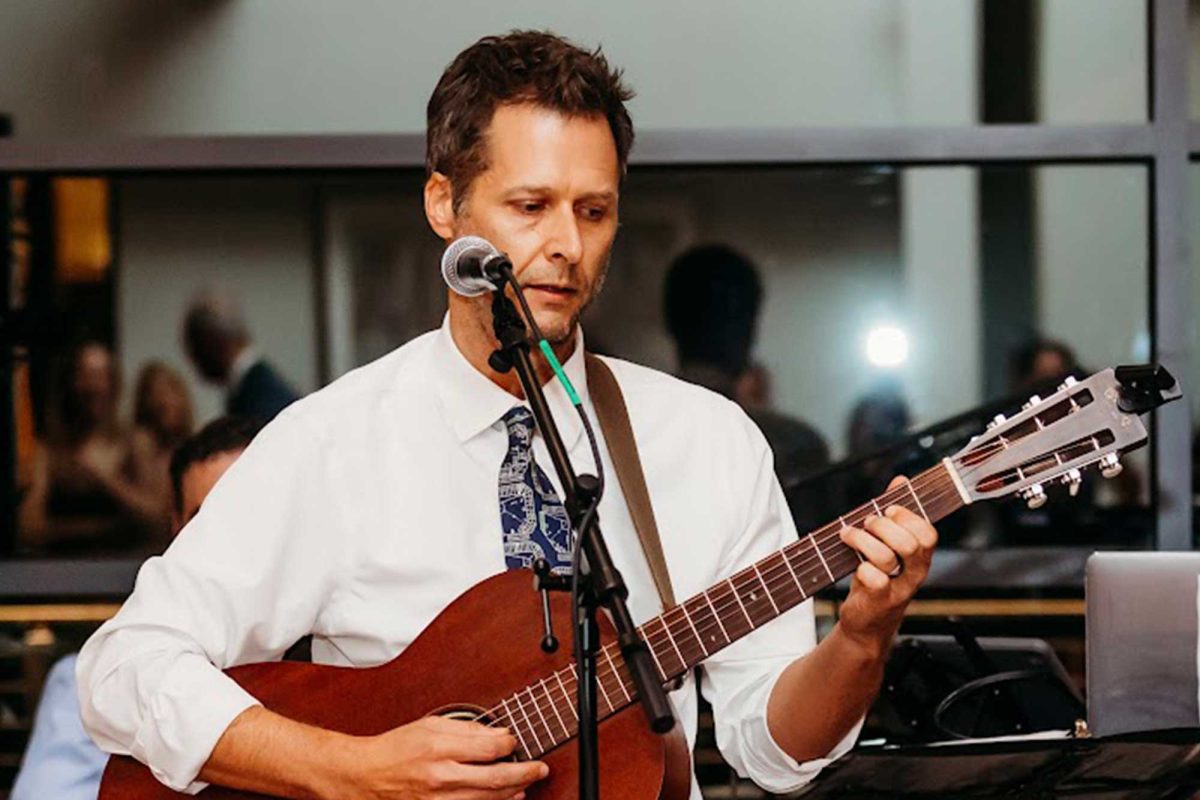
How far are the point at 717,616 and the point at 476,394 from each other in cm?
52

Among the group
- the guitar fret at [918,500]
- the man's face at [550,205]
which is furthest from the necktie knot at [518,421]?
the guitar fret at [918,500]

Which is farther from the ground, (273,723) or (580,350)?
(580,350)

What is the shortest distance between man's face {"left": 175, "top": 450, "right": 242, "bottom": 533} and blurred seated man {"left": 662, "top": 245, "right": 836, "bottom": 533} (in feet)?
3.40

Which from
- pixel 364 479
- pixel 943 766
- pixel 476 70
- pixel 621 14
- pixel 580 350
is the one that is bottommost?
pixel 943 766

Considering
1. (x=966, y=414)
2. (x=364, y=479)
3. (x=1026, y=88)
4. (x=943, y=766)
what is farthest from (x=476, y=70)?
(x=1026, y=88)

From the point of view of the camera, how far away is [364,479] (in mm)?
2643

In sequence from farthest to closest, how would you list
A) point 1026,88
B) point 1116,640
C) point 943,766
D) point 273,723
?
point 1026,88
point 1116,640
point 273,723
point 943,766

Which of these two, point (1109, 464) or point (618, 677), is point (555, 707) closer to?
point (618, 677)

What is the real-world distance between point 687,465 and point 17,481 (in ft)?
6.08

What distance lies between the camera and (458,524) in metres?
2.61

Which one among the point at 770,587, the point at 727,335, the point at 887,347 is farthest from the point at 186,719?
the point at 887,347

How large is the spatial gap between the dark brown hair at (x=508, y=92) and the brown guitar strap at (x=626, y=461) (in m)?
0.30

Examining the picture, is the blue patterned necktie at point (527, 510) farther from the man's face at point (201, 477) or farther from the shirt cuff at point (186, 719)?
the man's face at point (201, 477)

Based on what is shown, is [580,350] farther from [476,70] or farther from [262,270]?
[262,270]
